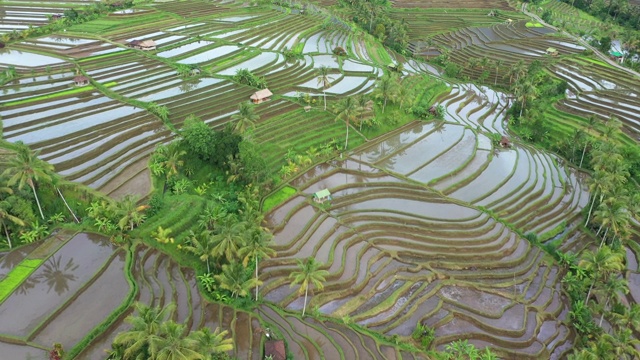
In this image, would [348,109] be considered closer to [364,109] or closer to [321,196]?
[364,109]

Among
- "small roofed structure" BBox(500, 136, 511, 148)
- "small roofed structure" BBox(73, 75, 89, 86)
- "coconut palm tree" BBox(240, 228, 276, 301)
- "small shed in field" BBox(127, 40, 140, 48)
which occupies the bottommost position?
"small roofed structure" BBox(500, 136, 511, 148)

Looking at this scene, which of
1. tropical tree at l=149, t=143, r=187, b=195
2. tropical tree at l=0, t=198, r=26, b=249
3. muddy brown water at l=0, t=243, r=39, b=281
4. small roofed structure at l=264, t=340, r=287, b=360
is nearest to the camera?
small roofed structure at l=264, t=340, r=287, b=360

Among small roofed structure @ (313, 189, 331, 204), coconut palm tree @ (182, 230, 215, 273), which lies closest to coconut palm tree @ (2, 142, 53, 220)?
coconut palm tree @ (182, 230, 215, 273)

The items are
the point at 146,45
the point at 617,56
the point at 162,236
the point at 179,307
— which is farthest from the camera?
the point at 617,56

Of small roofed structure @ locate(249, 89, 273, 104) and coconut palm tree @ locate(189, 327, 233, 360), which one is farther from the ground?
small roofed structure @ locate(249, 89, 273, 104)

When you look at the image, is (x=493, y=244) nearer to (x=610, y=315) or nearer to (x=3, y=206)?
(x=610, y=315)

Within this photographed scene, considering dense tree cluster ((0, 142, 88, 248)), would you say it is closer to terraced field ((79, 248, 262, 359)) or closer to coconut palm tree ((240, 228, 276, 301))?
terraced field ((79, 248, 262, 359))

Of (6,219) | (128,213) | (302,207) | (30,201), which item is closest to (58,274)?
(128,213)
